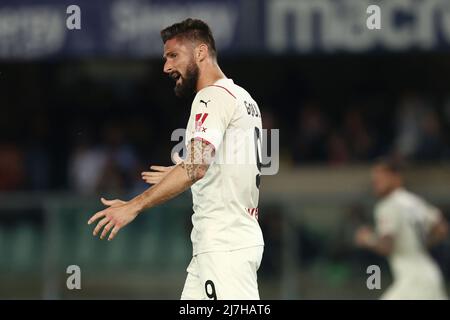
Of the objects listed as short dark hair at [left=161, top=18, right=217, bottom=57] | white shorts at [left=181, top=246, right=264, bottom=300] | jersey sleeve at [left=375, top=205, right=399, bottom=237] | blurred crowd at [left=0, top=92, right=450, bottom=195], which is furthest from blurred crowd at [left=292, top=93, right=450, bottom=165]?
white shorts at [left=181, top=246, right=264, bottom=300]

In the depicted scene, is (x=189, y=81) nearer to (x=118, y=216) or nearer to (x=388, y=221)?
(x=118, y=216)

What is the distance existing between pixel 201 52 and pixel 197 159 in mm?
760

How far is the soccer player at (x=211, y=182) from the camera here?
6949mm

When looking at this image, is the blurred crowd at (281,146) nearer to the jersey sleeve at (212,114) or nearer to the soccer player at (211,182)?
the soccer player at (211,182)

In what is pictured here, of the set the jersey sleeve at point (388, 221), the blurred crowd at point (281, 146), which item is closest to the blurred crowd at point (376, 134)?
the blurred crowd at point (281, 146)

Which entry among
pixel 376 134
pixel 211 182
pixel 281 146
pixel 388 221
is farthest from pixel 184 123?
pixel 211 182

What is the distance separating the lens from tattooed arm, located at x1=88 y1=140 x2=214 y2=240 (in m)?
6.89

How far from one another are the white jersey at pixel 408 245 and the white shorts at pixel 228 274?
4291 millimetres

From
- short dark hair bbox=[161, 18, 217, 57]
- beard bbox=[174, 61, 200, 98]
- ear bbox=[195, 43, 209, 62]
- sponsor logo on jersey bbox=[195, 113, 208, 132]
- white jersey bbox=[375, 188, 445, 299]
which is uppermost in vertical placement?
short dark hair bbox=[161, 18, 217, 57]

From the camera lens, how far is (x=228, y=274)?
279 inches

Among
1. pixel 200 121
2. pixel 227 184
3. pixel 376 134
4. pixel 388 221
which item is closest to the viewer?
pixel 200 121

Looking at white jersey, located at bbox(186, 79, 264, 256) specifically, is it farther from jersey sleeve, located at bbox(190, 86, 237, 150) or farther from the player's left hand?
the player's left hand

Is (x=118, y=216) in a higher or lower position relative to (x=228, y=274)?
higher

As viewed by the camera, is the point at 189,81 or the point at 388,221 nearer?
the point at 189,81
